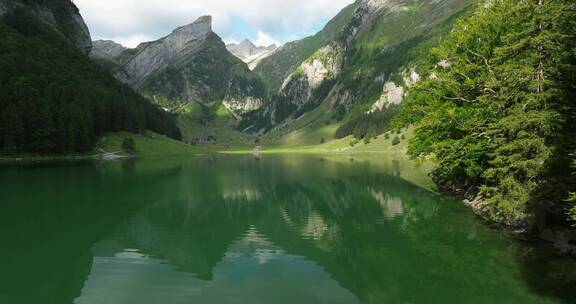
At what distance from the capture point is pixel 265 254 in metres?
31.8

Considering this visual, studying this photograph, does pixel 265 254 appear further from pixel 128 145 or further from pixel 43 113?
pixel 128 145

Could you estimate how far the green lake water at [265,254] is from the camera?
23.2 m

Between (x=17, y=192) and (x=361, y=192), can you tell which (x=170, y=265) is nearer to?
(x=361, y=192)

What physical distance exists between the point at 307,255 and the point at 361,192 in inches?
1495

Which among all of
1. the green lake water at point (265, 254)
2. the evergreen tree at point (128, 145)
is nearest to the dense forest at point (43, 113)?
the evergreen tree at point (128, 145)

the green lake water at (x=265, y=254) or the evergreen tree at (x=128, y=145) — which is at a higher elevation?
the evergreen tree at (x=128, y=145)

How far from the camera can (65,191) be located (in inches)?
2579

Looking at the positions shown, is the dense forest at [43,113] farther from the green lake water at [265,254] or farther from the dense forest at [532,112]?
the dense forest at [532,112]

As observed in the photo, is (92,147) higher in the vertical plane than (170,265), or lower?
higher

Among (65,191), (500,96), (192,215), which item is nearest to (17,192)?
(65,191)

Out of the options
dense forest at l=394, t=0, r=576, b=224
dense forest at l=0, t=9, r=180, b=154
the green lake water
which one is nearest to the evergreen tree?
dense forest at l=0, t=9, r=180, b=154

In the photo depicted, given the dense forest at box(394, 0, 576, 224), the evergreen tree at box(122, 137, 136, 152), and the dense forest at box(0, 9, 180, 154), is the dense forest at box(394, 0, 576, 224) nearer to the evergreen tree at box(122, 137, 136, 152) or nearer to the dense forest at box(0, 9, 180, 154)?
the dense forest at box(0, 9, 180, 154)

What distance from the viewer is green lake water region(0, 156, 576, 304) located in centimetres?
2316

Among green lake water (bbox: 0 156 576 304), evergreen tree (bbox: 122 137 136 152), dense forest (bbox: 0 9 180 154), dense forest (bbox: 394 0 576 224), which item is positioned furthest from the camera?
evergreen tree (bbox: 122 137 136 152)
